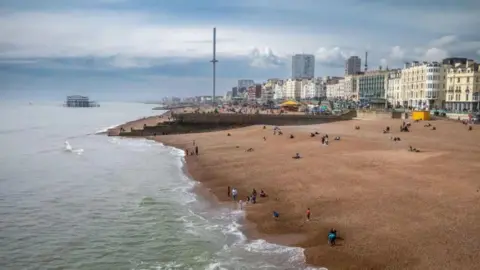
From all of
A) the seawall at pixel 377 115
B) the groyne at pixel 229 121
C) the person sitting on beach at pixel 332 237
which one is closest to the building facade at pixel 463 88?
the seawall at pixel 377 115

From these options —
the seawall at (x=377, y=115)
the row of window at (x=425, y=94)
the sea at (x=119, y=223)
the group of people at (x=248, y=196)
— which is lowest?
the sea at (x=119, y=223)

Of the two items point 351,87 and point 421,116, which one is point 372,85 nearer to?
point 351,87

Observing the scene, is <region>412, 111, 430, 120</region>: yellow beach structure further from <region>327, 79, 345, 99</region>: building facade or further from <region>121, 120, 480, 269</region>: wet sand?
<region>327, 79, 345, 99</region>: building facade

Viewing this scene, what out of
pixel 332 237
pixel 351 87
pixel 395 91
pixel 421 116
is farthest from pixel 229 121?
pixel 351 87

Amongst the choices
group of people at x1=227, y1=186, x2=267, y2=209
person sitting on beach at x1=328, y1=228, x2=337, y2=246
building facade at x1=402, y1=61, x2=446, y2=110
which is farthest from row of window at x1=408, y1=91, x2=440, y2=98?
person sitting on beach at x1=328, y1=228, x2=337, y2=246

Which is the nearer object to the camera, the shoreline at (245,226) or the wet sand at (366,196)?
the wet sand at (366,196)

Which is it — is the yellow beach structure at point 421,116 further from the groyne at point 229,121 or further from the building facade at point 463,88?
the building facade at point 463,88
